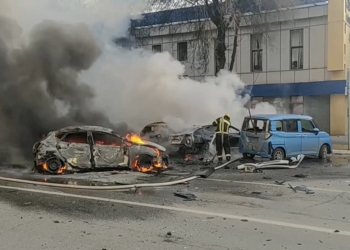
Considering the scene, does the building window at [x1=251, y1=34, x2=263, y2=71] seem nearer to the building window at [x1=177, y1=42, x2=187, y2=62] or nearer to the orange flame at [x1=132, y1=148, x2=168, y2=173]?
the building window at [x1=177, y1=42, x2=187, y2=62]

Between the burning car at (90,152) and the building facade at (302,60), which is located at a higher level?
the building facade at (302,60)

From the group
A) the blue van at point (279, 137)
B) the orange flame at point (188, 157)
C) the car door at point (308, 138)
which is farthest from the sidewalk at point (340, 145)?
the orange flame at point (188, 157)

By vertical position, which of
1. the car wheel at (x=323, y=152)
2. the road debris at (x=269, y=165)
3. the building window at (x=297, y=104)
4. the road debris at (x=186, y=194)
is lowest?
the road debris at (x=186, y=194)

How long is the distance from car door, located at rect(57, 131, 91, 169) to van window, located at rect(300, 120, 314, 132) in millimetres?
7348

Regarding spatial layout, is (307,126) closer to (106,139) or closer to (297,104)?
(106,139)

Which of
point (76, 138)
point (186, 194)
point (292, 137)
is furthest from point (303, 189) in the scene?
point (76, 138)

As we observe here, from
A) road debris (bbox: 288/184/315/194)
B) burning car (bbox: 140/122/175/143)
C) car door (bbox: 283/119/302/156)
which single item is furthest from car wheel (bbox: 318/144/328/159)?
road debris (bbox: 288/184/315/194)

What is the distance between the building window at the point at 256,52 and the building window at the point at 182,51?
4.60 m

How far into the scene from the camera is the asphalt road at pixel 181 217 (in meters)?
5.32

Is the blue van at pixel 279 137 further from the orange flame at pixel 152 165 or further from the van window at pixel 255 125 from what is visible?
the orange flame at pixel 152 165

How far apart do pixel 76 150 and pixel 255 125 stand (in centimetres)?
597

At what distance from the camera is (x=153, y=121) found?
696 inches

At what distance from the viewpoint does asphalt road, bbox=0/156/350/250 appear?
17.4 feet

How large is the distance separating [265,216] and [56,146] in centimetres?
647
